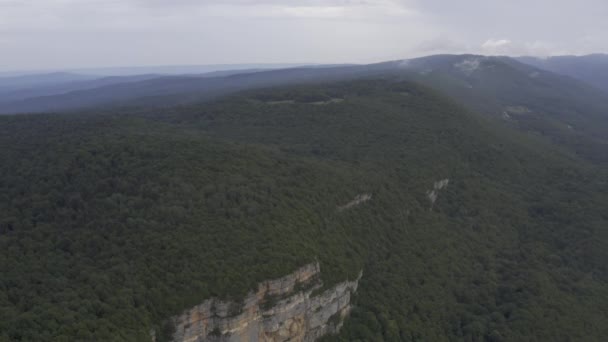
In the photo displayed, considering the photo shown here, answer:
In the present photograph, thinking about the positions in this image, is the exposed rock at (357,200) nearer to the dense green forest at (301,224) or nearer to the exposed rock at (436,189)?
the dense green forest at (301,224)

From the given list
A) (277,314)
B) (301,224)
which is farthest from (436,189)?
(277,314)

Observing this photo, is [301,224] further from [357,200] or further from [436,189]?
[436,189]

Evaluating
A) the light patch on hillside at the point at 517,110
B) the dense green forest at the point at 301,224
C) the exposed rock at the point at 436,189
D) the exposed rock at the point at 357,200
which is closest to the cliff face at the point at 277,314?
the dense green forest at the point at 301,224

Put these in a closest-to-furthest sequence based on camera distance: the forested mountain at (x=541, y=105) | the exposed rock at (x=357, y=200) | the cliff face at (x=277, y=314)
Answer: the cliff face at (x=277, y=314)
the exposed rock at (x=357, y=200)
the forested mountain at (x=541, y=105)

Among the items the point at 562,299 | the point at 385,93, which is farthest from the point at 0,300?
the point at 385,93

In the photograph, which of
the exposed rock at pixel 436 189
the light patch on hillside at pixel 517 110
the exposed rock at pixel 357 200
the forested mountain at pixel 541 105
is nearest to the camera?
the exposed rock at pixel 357 200
